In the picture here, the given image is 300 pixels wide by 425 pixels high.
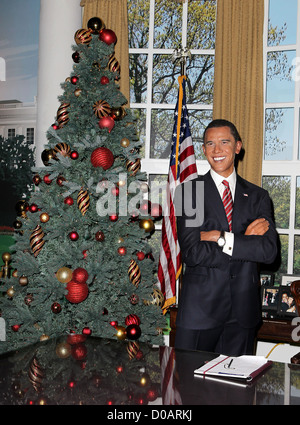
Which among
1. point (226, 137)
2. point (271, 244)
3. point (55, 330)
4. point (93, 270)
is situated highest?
point (226, 137)

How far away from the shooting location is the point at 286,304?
129 inches

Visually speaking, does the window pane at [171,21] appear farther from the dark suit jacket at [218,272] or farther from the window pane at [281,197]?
the dark suit jacket at [218,272]

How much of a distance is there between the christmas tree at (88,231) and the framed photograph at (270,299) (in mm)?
778

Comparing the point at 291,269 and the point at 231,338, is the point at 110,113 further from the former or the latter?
the point at 291,269

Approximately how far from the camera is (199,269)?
2033mm

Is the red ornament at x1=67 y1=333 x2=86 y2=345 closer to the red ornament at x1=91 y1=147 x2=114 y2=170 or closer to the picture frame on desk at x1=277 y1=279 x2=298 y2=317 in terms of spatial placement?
the red ornament at x1=91 y1=147 x2=114 y2=170

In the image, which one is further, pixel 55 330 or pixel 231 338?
pixel 55 330

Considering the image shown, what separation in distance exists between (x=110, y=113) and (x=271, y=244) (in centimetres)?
145

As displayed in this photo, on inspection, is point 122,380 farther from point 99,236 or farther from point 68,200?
point 68,200

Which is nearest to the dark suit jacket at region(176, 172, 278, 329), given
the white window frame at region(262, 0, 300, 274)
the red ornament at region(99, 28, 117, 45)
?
the red ornament at region(99, 28, 117, 45)

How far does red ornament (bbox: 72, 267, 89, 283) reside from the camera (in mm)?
2678

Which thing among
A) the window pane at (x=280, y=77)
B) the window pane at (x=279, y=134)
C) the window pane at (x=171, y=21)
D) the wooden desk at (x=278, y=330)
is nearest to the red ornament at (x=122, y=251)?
the wooden desk at (x=278, y=330)

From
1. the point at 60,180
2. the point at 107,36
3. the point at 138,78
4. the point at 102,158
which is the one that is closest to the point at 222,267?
the point at 102,158
